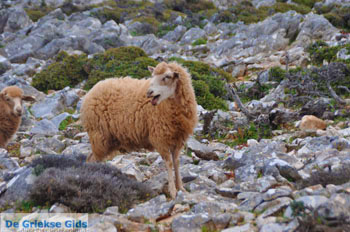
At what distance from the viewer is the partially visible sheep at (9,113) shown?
27.9ft

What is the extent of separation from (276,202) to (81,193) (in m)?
2.31

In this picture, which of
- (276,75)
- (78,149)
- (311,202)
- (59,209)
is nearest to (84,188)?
(59,209)

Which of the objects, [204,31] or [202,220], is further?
[204,31]

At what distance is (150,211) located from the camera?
4664 millimetres

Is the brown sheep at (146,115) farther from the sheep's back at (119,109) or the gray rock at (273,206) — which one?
the gray rock at (273,206)

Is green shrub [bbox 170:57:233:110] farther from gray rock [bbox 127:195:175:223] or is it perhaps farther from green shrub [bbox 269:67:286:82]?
gray rock [bbox 127:195:175:223]

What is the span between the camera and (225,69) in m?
16.7

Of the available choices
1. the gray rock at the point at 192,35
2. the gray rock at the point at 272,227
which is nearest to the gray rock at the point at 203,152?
the gray rock at the point at 272,227

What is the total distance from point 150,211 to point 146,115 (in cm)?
194

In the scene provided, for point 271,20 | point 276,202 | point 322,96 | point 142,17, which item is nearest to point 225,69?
point 271,20

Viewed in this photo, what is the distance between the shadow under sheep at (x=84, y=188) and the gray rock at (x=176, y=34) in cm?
2071

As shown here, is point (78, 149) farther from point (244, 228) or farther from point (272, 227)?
point (272, 227)

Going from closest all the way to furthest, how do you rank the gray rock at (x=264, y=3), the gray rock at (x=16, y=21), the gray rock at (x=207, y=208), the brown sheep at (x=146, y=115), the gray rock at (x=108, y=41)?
the gray rock at (x=207, y=208) → the brown sheep at (x=146, y=115) → the gray rock at (x=108, y=41) → the gray rock at (x=16, y=21) → the gray rock at (x=264, y=3)

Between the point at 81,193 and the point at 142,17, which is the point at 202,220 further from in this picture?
the point at 142,17
